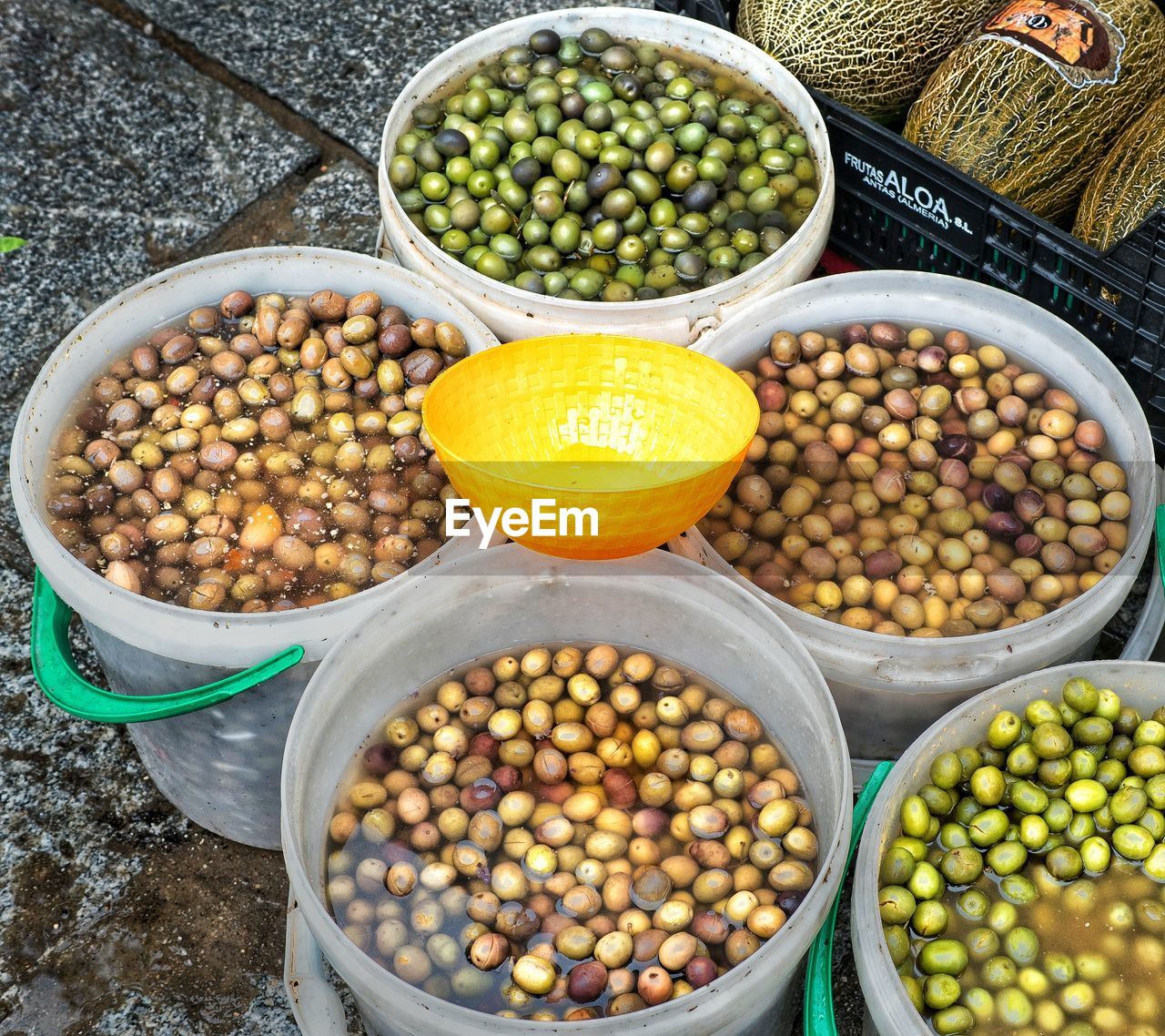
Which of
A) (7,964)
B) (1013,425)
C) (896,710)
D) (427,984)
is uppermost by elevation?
(1013,425)

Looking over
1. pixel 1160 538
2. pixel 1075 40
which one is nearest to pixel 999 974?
pixel 1160 538

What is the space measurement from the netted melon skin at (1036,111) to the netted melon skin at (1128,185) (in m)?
0.07

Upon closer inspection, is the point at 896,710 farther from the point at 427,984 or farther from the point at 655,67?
the point at 655,67

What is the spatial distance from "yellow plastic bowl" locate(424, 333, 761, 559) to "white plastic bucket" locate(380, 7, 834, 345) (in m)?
0.20

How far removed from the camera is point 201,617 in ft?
6.60

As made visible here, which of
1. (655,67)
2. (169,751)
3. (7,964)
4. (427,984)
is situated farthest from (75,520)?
(655,67)

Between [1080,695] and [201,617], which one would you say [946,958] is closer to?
[1080,695]

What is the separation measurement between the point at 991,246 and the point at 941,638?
96cm

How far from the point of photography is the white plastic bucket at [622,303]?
246 cm

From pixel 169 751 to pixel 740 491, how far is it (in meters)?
1.22

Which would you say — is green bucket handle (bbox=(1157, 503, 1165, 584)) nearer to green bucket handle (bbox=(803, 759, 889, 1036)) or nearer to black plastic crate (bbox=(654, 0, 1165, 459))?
black plastic crate (bbox=(654, 0, 1165, 459))

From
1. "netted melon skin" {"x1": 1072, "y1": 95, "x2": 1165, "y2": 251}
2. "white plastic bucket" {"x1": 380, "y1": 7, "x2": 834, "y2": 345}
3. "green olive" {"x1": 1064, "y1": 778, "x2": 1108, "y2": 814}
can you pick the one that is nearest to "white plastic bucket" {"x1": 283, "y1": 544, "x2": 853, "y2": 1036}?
"green olive" {"x1": 1064, "y1": 778, "x2": 1108, "y2": 814}

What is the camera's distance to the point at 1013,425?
2439 millimetres

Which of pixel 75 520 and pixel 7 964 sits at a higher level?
pixel 75 520
